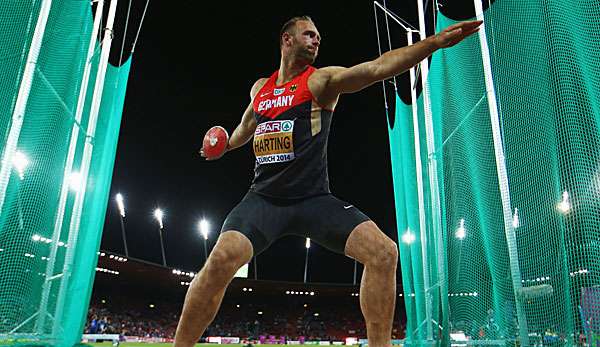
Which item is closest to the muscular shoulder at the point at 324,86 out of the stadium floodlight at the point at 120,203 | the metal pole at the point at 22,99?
the metal pole at the point at 22,99

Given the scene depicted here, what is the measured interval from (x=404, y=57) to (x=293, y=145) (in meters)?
0.77

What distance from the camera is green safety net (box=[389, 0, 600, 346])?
2.63 meters

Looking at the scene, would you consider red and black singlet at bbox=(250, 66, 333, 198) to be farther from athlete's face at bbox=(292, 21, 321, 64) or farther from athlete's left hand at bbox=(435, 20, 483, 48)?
athlete's left hand at bbox=(435, 20, 483, 48)

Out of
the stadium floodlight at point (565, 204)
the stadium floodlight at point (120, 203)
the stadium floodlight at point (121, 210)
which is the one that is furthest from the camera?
the stadium floodlight at point (121, 210)

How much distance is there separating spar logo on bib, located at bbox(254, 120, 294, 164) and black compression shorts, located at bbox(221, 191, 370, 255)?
24cm

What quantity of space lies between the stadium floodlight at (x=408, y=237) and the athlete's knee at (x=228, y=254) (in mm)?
4707

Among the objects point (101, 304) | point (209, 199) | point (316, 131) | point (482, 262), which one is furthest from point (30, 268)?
point (101, 304)

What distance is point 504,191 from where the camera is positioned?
3568mm

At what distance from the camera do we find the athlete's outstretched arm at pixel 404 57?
2295 mm

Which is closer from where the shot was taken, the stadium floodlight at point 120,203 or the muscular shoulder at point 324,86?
the muscular shoulder at point 324,86

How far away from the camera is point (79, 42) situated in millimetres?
5242

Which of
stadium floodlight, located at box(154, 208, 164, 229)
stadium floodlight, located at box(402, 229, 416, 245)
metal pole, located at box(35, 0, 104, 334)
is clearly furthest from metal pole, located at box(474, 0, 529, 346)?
stadium floodlight, located at box(154, 208, 164, 229)

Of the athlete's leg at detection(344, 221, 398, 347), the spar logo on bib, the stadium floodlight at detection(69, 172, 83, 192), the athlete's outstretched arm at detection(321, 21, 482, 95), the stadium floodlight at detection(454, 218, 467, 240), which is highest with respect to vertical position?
the stadium floodlight at detection(69, 172, 83, 192)

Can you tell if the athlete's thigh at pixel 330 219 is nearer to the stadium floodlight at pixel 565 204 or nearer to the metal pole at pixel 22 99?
the stadium floodlight at pixel 565 204
